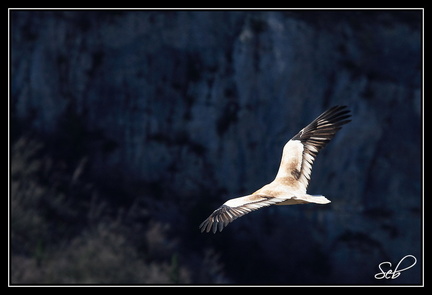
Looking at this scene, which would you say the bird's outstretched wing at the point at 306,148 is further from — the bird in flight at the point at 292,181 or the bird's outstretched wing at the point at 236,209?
the bird's outstretched wing at the point at 236,209

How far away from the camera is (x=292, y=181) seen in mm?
13148

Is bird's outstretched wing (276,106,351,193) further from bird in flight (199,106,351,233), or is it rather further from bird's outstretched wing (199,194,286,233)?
bird's outstretched wing (199,194,286,233)

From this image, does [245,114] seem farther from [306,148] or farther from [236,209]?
[236,209]

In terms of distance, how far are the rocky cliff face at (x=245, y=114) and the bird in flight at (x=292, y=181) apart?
18068 millimetres

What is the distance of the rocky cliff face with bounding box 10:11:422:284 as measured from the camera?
107 feet

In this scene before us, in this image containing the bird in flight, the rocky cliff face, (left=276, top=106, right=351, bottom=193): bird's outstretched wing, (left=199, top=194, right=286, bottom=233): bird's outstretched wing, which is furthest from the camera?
the rocky cliff face

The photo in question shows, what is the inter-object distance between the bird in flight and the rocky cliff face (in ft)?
59.3

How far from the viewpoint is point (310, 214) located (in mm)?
32719

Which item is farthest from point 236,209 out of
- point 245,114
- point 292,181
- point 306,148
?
point 245,114

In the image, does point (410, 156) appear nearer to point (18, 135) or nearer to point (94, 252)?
point (94, 252)

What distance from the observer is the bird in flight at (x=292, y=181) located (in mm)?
11914

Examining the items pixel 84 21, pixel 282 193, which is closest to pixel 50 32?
pixel 84 21

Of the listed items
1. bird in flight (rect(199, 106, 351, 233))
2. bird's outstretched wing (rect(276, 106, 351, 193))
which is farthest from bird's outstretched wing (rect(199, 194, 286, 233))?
bird's outstretched wing (rect(276, 106, 351, 193))

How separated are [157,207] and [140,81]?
15.0 feet
